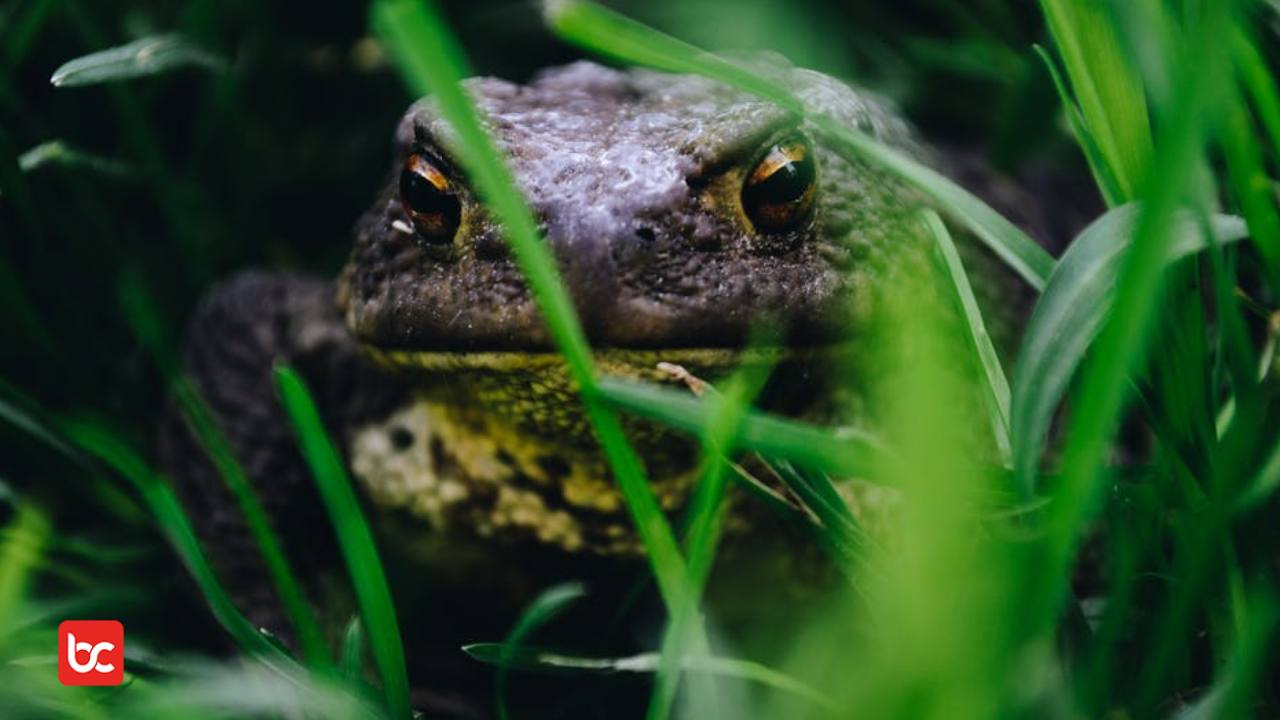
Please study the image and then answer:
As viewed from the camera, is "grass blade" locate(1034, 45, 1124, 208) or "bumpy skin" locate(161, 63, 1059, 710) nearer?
"grass blade" locate(1034, 45, 1124, 208)

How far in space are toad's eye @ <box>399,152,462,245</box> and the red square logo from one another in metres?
0.60

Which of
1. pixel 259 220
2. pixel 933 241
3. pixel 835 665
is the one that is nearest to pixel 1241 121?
pixel 933 241

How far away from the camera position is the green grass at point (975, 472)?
88 cm

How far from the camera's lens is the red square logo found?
121 centimetres

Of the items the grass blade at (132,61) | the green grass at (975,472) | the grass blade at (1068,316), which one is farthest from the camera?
the grass blade at (132,61)

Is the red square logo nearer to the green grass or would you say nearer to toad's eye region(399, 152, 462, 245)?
the green grass

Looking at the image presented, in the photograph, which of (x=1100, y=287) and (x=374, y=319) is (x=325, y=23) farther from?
(x=1100, y=287)

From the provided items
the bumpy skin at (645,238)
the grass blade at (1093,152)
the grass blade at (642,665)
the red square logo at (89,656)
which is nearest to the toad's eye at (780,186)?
the bumpy skin at (645,238)

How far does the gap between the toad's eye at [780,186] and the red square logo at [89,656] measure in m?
0.87

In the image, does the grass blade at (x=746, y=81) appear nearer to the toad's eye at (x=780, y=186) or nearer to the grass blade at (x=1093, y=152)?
the grass blade at (x=1093, y=152)

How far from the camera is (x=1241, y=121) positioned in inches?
45.2

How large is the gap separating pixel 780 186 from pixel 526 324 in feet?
1.18

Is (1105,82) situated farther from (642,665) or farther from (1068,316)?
(642,665)

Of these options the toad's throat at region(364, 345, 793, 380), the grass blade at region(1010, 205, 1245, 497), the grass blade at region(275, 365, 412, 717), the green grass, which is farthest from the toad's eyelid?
the grass blade at region(275, 365, 412, 717)
